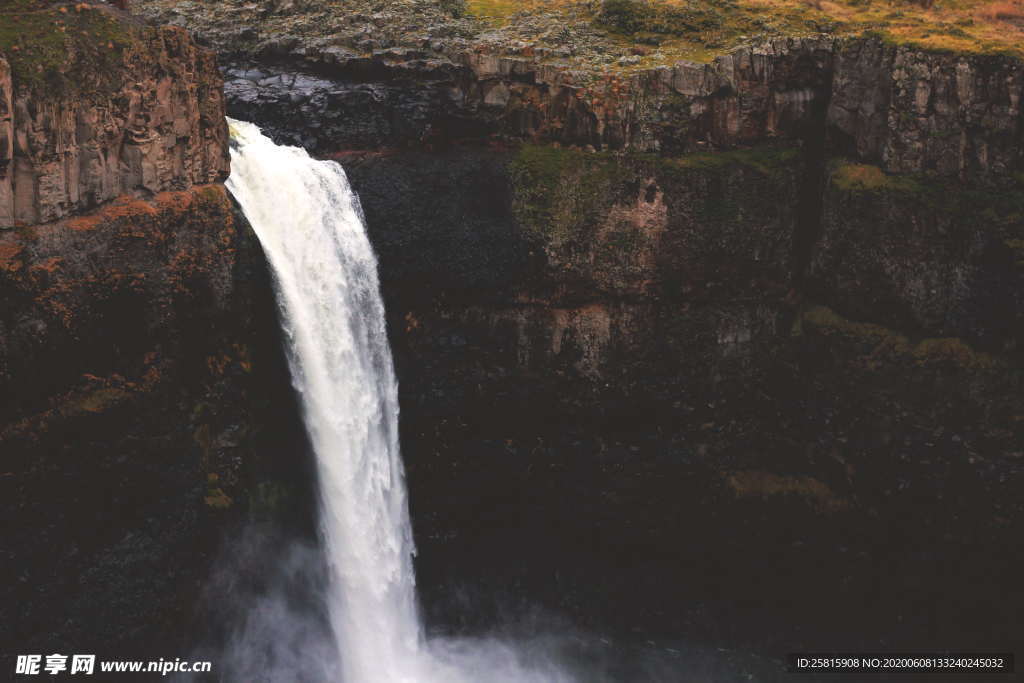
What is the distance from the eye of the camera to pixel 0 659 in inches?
728

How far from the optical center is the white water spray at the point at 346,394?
2322cm

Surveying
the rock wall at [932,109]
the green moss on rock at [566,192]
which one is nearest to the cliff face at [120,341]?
the green moss on rock at [566,192]

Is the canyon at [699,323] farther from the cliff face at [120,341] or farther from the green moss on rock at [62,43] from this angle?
the green moss on rock at [62,43]

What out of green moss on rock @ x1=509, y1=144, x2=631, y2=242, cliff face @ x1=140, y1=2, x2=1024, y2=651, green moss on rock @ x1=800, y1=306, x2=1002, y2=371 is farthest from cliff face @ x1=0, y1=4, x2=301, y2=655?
green moss on rock @ x1=800, y1=306, x2=1002, y2=371

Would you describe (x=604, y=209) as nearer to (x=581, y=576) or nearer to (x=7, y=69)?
(x=581, y=576)

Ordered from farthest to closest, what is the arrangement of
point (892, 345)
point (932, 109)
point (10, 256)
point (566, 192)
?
point (566, 192) < point (892, 345) < point (932, 109) < point (10, 256)

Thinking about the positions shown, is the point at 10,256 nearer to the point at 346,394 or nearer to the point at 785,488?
the point at 346,394

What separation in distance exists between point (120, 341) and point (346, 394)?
5.78 meters

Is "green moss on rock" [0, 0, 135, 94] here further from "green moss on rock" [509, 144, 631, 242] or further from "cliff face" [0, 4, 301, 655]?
"green moss on rock" [509, 144, 631, 242]

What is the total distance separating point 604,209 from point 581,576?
11233 millimetres

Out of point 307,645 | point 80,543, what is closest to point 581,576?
point 307,645

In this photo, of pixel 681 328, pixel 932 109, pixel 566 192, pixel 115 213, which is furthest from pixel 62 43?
pixel 932 109

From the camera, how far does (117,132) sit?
2019 cm

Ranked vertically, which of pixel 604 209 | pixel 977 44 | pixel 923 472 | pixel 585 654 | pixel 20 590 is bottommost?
pixel 585 654
